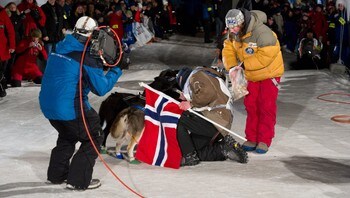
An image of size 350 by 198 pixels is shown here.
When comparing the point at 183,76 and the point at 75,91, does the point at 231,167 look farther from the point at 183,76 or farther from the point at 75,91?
the point at 75,91

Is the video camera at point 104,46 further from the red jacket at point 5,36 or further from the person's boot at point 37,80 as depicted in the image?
the person's boot at point 37,80

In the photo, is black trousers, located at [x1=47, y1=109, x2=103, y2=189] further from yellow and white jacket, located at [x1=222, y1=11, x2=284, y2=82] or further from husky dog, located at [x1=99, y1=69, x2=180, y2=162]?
yellow and white jacket, located at [x1=222, y1=11, x2=284, y2=82]

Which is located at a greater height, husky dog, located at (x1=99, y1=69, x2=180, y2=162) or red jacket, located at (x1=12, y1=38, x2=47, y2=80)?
husky dog, located at (x1=99, y1=69, x2=180, y2=162)

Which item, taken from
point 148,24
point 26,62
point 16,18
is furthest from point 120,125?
point 148,24

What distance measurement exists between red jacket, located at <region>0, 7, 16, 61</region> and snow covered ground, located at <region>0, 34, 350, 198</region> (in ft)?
5.76

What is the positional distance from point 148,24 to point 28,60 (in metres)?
7.84

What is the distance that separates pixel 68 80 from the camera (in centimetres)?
569

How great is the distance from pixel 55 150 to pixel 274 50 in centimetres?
253

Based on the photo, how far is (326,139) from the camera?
8188 mm

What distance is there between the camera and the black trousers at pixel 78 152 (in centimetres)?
579

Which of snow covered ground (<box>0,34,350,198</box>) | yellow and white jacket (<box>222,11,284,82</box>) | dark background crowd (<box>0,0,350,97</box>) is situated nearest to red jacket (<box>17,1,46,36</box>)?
dark background crowd (<box>0,0,350,97</box>)

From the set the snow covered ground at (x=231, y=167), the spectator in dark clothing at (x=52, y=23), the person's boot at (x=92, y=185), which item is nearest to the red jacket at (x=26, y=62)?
the spectator in dark clothing at (x=52, y=23)

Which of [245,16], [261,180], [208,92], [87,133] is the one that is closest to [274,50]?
[245,16]

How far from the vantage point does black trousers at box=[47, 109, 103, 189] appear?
5.79m
